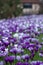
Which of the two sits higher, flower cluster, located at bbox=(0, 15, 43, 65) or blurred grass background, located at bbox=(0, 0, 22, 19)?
flower cluster, located at bbox=(0, 15, 43, 65)

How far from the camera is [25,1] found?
5469cm

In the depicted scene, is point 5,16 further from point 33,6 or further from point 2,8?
point 33,6

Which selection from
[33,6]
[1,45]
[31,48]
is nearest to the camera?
[31,48]

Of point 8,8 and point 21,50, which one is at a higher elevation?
point 21,50

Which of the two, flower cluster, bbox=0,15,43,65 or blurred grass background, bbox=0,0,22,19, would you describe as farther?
blurred grass background, bbox=0,0,22,19

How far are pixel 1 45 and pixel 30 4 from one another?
5132cm

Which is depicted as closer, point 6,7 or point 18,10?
point 6,7

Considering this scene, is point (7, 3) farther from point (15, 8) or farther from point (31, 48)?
point (31, 48)

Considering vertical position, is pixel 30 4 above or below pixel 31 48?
below

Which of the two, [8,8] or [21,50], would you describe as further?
[8,8]

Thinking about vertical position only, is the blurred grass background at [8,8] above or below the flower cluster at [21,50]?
below

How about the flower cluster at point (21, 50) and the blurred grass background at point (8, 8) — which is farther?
the blurred grass background at point (8, 8)

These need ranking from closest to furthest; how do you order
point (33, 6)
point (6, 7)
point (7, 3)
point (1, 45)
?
point (1, 45)
point (6, 7)
point (7, 3)
point (33, 6)

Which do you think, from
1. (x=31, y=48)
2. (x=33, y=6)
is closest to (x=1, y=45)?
(x=31, y=48)
